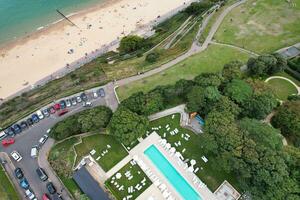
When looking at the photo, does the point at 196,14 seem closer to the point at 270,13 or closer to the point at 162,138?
the point at 270,13

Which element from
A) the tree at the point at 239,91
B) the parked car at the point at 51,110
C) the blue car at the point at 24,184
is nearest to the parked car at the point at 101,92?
the parked car at the point at 51,110

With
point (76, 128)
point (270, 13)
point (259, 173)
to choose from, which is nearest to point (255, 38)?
point (270, 13)

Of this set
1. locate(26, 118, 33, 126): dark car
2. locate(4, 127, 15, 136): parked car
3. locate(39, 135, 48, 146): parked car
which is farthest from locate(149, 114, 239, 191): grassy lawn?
locate(4, 127, 15, 136): parked car

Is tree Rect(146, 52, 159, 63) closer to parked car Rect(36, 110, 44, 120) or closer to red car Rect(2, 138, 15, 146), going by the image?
parked car Rect(36, 110, 44, 120)

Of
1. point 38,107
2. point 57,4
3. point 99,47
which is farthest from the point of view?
point 57,4

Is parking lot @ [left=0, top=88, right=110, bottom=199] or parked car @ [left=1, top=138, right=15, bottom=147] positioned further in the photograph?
parked car @ [left=1, top=138, right=15, bottom=147]

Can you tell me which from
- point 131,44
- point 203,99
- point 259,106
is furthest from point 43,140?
point 259,106
